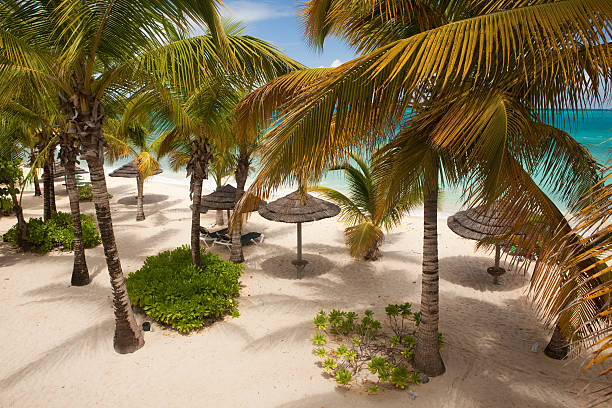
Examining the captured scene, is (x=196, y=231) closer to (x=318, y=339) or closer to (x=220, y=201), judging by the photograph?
(x=220, y=201)

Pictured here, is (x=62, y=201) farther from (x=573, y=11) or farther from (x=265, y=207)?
(x=573, y=11)

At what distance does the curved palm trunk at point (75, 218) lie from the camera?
7.86 metres

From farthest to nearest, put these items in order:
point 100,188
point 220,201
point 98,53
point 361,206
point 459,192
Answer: point 459,192 < point 220,201 < point 361,206 < point 100,188 < point 98,53

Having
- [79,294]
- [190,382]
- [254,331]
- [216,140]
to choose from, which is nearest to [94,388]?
[190,382]

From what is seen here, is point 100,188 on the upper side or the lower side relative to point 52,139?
lower

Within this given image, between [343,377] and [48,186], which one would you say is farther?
[48,186]

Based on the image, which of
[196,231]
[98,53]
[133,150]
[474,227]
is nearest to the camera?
[98,53]

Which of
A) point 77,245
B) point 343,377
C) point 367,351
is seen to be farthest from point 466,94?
point 77,245

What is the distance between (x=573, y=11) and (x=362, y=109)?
4.85 ft

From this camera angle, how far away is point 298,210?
28.3 ft

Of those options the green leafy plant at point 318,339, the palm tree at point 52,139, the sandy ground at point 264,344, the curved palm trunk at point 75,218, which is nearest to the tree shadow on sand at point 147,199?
the palm tree at point 52,139

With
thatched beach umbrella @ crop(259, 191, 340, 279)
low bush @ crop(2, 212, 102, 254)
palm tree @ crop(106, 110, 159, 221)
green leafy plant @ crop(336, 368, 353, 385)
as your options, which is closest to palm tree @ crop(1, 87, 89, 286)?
low bush @ crop(2, 212, 102, 254)

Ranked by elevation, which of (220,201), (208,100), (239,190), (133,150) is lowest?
(220,201)

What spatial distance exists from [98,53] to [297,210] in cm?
502
